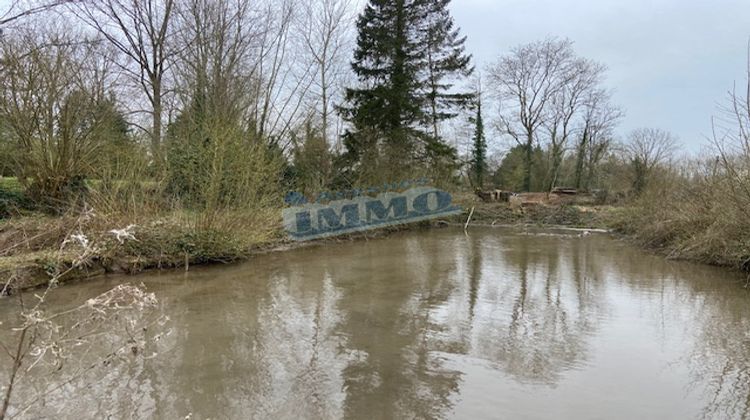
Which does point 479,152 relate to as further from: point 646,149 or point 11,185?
point 11,185

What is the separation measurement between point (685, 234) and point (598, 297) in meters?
5.86

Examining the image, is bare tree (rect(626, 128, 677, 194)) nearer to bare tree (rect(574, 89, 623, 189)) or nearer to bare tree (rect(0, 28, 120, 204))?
bare tree (rect(574, 89, 623, 189))

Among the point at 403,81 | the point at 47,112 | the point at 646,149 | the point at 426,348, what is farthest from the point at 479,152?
the point at 426,348

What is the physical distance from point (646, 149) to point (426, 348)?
24654 millimetres

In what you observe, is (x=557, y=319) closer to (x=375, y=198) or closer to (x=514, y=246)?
(x=514, y=246)

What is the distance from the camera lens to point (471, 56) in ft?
75.3

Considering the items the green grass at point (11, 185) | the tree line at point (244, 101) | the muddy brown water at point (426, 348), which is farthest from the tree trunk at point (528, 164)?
the green grass at point (11, 185)

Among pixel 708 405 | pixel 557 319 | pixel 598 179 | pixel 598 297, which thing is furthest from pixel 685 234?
pixel 598 179

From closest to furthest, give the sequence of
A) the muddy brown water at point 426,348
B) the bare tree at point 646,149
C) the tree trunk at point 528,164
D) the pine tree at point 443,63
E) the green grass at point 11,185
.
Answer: the muddy brown water at point 426,348, the green grass at point 11,185, the bare tree at point 646,149, the pine tree at point 443,63, the tree trunk at point 528,164

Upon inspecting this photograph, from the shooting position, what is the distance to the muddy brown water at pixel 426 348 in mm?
3689

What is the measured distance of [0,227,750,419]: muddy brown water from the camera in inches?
145

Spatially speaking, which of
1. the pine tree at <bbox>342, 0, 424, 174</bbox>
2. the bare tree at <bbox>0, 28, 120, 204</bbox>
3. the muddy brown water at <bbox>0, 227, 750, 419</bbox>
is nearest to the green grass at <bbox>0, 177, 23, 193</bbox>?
the bare tree at <bbox>0, 28, 120, 204</bbox>

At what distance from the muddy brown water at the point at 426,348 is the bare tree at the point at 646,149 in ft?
41.9

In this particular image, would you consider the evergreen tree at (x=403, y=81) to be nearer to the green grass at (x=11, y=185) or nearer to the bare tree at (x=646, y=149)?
the bare tree at (x=646, y=149)
